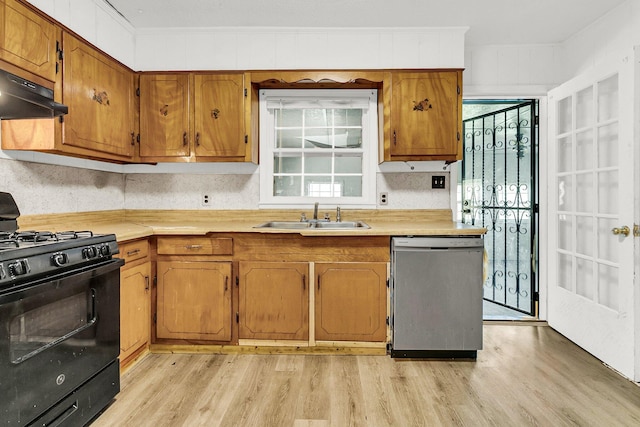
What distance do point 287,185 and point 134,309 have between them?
1522 millimetres

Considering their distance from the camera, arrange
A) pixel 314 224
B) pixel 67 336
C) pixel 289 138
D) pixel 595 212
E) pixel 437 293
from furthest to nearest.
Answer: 1. pixel 289 138
2. pixel 314 224
3. pixel 595 212
4. pixel 437 293
5. pixel 67 336

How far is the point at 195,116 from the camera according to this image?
2.88 m

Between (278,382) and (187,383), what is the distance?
54 cm

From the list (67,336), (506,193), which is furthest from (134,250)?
(506,193)

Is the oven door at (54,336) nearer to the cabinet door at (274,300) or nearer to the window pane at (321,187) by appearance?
the cabinet door at (274,300)

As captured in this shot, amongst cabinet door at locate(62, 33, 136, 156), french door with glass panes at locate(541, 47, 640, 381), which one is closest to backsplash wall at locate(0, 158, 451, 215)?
cabinet door at locate(62, 33, 136, 156)

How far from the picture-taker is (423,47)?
2.88 meters

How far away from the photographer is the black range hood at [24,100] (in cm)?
157

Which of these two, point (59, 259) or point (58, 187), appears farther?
point (58, 187)

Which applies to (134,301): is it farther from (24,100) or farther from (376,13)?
(376,13)

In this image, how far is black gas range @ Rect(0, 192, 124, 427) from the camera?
4.50 feet

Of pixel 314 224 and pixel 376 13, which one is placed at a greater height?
pixel 376 13

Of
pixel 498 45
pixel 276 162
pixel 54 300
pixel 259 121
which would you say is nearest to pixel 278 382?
pixel 54 300

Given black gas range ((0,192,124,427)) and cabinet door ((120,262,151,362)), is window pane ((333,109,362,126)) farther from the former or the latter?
black gas range ((0,192,124,427))
